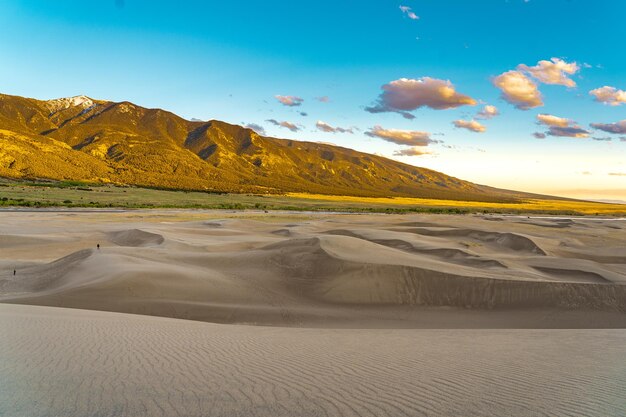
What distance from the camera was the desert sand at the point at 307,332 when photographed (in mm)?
4379

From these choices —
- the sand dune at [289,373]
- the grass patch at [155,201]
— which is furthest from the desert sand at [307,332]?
the grass patch at [155,201]

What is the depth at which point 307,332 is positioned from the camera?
9039 millimetres

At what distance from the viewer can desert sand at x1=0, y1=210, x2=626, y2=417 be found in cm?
438

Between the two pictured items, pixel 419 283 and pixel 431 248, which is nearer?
pixel 419 283

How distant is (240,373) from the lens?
525 cm

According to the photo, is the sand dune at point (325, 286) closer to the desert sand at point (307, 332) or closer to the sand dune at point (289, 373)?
the desert sand at point (307, 332)

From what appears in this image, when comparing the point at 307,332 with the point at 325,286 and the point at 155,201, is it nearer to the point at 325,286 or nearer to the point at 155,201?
the point at 325,286

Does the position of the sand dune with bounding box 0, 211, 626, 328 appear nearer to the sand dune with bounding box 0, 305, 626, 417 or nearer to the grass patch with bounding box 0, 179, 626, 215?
the sand dune with bounding box 0, 305, 626, 417

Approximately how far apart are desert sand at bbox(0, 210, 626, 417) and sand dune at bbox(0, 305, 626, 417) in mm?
30

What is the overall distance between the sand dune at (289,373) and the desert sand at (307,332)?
0.03 m

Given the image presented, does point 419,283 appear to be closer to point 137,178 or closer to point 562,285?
point 562,285

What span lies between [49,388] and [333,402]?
10.2ft

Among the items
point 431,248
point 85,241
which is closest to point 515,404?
point 431,248

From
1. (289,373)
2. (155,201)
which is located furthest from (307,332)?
(155,201)
